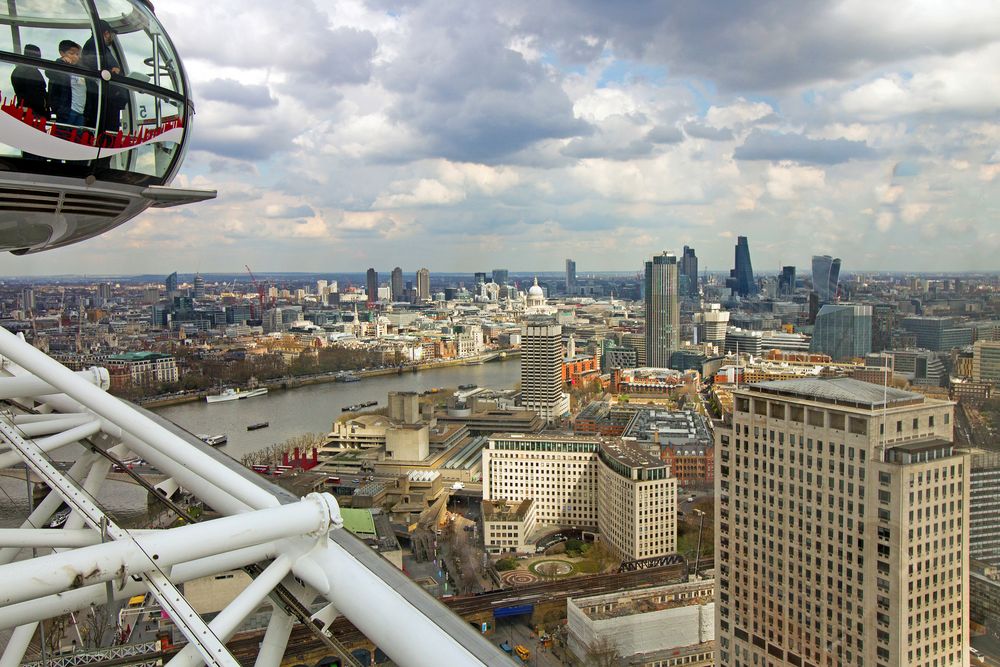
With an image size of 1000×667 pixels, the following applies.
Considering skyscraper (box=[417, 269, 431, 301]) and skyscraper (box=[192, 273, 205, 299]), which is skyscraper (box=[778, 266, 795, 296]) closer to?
skyscraper (box=[192, 273, 205, 299])

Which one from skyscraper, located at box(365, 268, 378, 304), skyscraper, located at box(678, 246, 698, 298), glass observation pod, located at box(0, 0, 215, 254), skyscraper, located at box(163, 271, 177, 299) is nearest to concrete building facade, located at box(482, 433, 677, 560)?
glass observation pod, located at box(0, 0, 215, 254)

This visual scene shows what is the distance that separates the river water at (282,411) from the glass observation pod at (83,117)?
153 inches

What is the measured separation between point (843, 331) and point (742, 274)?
344 inches

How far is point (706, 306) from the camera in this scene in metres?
15.4

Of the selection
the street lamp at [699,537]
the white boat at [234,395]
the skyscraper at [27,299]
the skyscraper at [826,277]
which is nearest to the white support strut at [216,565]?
the street lamp at [699,537]

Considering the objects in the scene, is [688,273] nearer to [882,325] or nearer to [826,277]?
[826,277]

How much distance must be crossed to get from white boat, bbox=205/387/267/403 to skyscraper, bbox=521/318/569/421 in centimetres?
419

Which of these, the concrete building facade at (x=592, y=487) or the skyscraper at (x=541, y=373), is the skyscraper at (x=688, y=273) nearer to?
the skyscraper at (x=541, y=373)

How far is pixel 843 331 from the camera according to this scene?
572 cm

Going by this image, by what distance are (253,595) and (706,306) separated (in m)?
15.5

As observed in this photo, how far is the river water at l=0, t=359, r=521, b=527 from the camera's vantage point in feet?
16.5

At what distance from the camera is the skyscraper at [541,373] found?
32.8ft

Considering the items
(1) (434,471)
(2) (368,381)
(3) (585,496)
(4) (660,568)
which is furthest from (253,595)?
(2) (368,381)

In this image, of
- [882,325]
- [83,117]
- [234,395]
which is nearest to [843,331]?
[882,325]
